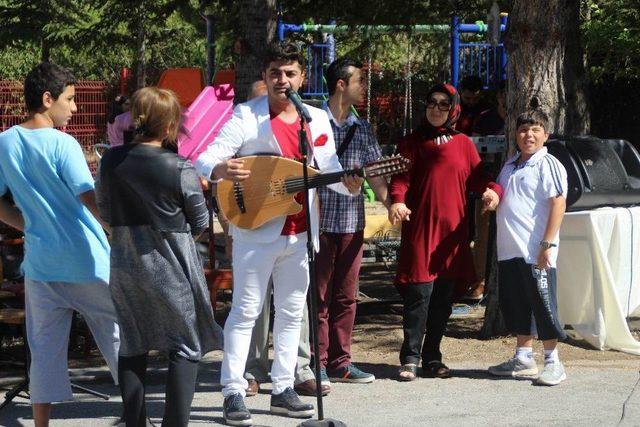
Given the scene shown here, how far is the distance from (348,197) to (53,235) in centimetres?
196

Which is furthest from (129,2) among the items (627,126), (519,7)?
(627,126)

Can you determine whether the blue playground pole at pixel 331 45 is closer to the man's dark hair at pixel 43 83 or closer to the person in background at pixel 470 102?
the person in background at pixel 470 102

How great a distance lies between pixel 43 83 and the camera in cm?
559

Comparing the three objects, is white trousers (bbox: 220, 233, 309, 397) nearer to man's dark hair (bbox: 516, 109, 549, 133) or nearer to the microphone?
the microphone

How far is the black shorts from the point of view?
6867 mm

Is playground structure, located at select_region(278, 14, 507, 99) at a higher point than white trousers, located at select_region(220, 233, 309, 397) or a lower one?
higher

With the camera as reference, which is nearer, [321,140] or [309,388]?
[321,140]

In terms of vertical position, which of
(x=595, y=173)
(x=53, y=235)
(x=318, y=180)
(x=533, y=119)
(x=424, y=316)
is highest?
(x=533, y=119)

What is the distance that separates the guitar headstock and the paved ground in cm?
134

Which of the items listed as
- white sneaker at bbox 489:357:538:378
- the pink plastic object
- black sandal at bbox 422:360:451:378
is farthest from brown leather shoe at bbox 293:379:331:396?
the pink plastic object

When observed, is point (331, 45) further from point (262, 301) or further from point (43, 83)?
point (43, 83)

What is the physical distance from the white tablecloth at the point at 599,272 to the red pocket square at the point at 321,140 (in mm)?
2128

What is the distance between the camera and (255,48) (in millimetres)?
9570

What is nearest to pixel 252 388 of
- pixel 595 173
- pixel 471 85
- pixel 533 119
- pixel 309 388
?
pixel 309 388
